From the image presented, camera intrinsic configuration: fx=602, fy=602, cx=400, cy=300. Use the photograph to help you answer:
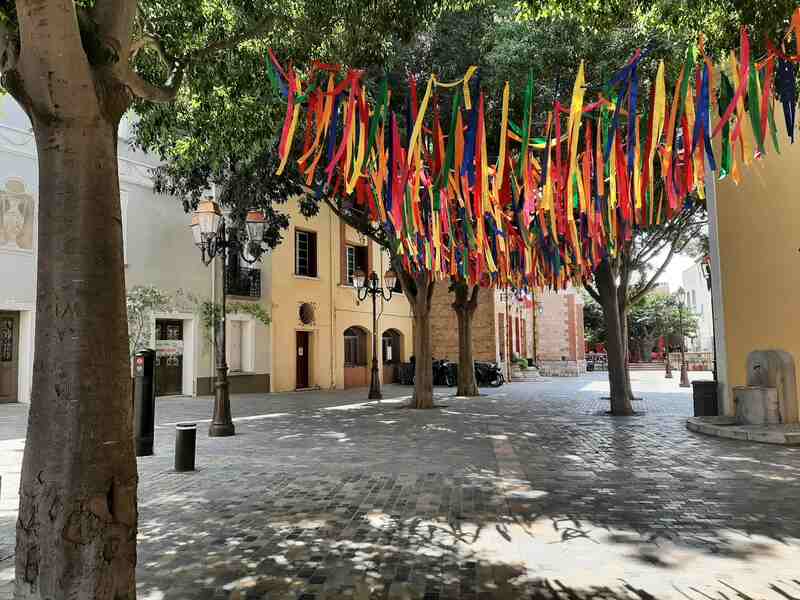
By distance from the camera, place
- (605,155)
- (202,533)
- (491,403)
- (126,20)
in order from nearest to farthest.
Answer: (126,20) → (202,533) → (605,155) → (491,403)

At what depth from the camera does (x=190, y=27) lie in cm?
743

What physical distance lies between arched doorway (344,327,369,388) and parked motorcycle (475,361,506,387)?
17.3 feet

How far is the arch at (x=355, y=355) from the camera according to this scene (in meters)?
27.4

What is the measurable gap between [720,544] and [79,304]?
4.89 m

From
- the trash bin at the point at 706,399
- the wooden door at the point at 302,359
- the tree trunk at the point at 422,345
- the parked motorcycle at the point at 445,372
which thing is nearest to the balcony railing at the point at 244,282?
the wooden door at the point at 302,359

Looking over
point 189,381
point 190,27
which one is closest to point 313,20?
point 190,27

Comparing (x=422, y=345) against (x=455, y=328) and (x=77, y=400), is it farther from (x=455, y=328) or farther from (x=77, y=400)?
(x=455, y=328)

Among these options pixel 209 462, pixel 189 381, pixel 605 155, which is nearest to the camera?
pixel 605 155

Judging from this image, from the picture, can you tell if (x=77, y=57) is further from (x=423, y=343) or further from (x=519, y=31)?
(x=423, y=343)

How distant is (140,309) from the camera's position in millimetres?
17312

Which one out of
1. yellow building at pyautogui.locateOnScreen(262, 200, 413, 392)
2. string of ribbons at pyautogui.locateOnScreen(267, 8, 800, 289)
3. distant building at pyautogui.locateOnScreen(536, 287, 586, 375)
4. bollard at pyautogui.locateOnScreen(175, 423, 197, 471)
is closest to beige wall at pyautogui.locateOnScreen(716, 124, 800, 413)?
string of ribbons at pyautogui.locateOnScreen(267, 8, 800, 289)

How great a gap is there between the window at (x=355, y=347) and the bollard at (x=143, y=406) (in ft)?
59.6

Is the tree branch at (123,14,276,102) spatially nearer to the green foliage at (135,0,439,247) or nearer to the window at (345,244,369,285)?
the green foliage at (135,0,439,247)

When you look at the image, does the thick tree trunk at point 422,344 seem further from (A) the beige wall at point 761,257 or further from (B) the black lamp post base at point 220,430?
(A) the beige wall at point 761,257
